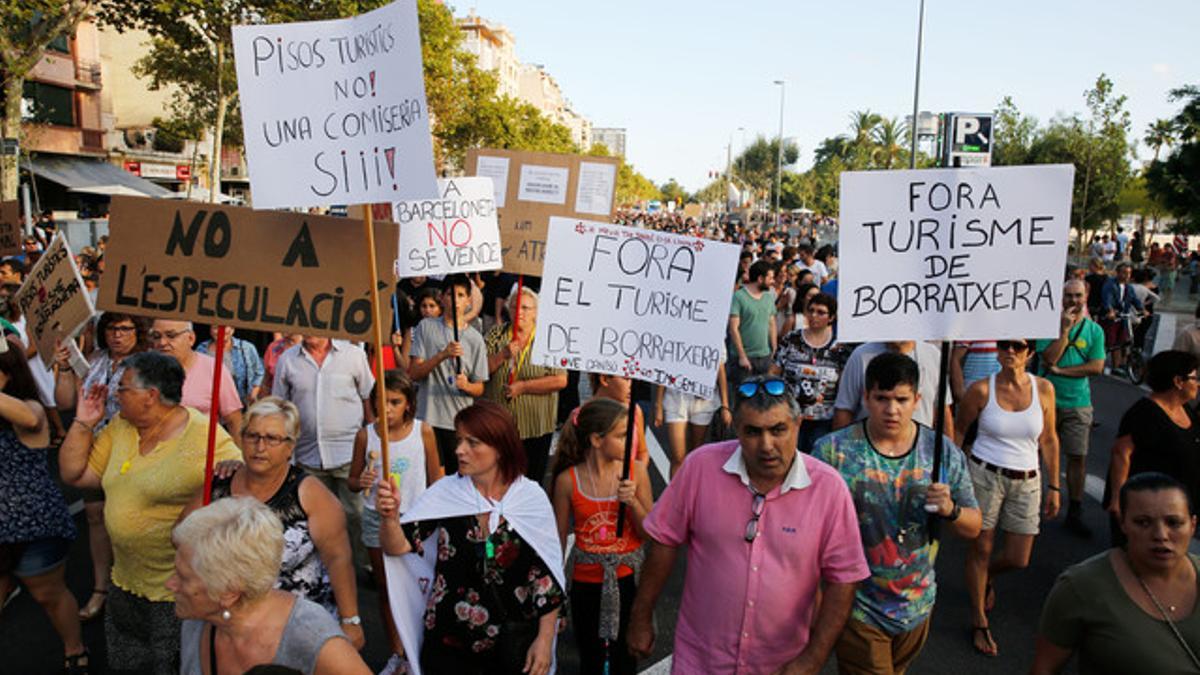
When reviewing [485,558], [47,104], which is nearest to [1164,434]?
[485,558]

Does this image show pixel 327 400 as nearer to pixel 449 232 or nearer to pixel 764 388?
pixel 449 232

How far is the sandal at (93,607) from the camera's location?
5.00 metres

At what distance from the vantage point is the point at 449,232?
21.7 feet

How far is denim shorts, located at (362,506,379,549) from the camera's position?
4.50 meters

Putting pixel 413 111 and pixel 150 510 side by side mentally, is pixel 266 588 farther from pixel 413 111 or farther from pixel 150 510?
pixel 413 111

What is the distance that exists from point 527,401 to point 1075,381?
425cm

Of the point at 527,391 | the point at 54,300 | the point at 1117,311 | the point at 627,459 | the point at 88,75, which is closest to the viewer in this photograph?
the point at 627,459

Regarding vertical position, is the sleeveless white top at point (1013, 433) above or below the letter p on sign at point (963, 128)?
below

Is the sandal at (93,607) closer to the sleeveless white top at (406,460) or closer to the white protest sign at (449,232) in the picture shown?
the sleeveless white top at (406,460)

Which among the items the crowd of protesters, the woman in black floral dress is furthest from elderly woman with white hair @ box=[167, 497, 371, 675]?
the woman in black floral dress

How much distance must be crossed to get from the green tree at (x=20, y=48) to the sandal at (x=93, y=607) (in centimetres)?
1566

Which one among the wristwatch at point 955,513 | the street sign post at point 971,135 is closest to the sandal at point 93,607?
the wristwatch at point 955,513

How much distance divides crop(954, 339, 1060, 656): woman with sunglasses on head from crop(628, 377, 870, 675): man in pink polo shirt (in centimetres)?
232

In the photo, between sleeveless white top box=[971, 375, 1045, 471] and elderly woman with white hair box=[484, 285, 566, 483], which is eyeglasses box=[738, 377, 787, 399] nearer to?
sleeveless white top box=[971, 375, 1045, 471]
